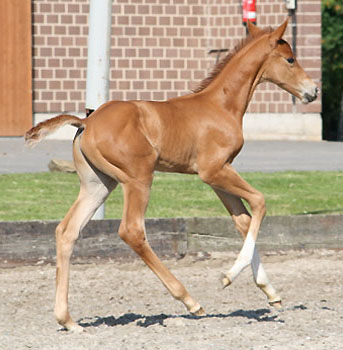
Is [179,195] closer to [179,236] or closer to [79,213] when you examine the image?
[179,236]

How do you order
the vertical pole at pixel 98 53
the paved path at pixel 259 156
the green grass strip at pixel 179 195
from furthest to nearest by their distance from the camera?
the paved path at pixel 259 156, the green grass strip at pixel 179 195, the vertical pole at pixel 98 53

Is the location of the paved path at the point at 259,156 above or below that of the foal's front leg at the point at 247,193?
below

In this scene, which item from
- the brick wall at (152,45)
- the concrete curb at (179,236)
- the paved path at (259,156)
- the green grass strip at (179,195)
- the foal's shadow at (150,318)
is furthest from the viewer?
the brick wall at (152,45)

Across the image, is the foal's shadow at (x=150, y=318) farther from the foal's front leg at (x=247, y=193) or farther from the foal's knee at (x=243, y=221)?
the foal's knee at (x=243, y=221)

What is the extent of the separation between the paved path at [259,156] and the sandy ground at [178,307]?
19.4 feet

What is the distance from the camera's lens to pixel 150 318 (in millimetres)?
6926

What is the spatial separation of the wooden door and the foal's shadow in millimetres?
13639

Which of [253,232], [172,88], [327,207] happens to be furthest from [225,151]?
[172,88]

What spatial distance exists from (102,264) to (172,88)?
476 inches

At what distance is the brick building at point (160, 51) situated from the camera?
20688mm

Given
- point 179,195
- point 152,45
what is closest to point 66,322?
point 179,195

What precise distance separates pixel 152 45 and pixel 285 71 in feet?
45.7

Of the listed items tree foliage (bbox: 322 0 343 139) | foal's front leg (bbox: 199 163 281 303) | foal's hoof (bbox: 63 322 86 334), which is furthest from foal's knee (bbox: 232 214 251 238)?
tree foliage (bbox: 322 0 343 139)

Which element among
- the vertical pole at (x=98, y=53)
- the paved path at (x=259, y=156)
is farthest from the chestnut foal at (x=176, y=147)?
the paved path at (x=259, y=156)
